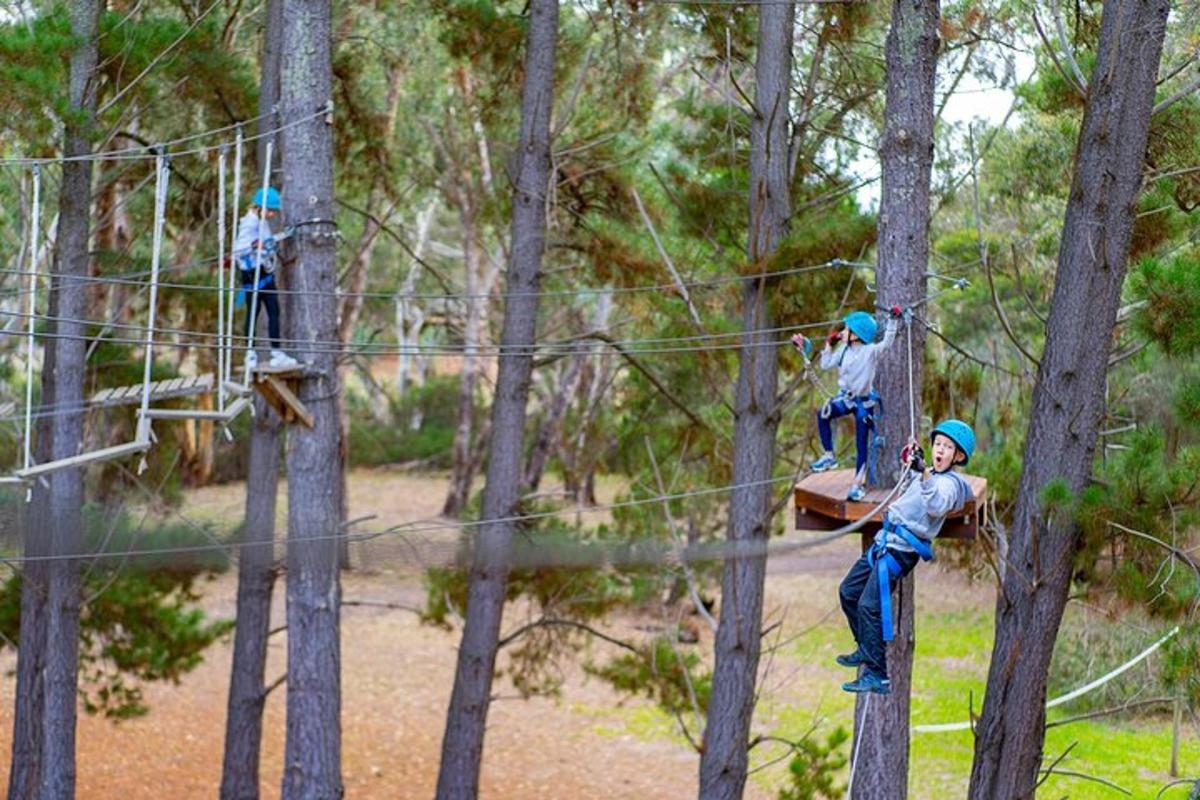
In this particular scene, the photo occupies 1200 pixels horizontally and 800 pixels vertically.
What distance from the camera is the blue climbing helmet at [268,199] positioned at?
7008mm

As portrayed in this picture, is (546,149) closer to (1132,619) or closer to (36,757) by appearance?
(1132,619)

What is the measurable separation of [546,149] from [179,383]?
3.11 m

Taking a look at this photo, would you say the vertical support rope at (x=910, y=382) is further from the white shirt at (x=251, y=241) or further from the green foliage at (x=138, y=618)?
the green foliage at (x=138, y=618)

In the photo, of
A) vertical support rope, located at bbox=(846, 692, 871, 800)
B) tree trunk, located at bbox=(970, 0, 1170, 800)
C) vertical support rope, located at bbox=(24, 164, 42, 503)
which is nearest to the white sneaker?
vertical support rope, located at bbox=(24, 164, 42, 503)

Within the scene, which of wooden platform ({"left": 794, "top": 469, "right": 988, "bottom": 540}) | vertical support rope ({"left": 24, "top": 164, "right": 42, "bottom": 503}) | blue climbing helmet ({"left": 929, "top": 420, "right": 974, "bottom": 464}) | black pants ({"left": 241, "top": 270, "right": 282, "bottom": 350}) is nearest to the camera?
blue climbing helmet ({"left": 929, "top": 420, "right": 974, "bottom": 464})

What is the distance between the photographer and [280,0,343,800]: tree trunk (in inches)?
283

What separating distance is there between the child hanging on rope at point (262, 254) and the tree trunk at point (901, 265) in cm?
287

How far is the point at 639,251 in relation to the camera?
991cm

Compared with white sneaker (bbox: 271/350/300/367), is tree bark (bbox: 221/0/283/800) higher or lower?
lower

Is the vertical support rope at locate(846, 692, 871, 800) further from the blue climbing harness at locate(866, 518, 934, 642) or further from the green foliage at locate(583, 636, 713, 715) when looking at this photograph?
the green foliage at locate(583, 636, 713, 715)

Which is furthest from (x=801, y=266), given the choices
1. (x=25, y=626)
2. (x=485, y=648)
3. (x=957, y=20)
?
(x=25, y=626)

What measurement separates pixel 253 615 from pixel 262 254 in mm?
3597

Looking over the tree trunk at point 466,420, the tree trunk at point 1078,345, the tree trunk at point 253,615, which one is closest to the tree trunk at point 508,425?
the tree trunk at point 253,615

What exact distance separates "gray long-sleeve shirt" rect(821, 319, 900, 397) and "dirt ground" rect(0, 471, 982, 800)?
5.87 m
